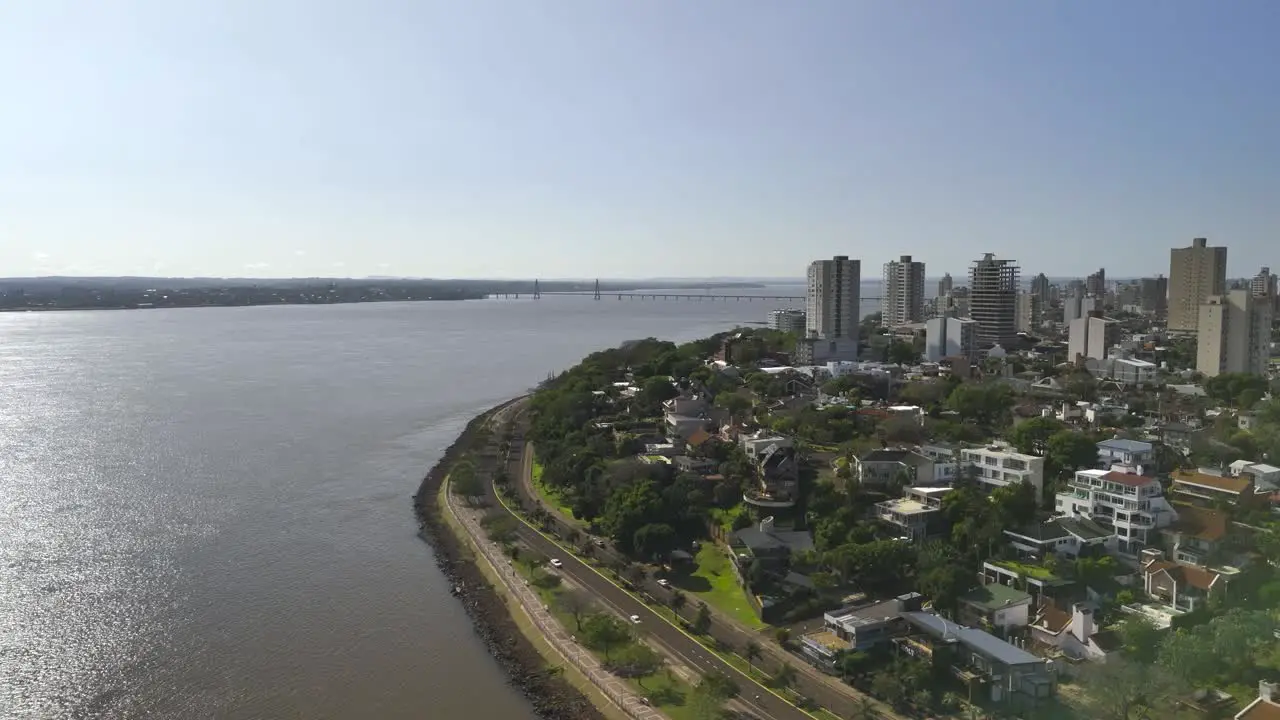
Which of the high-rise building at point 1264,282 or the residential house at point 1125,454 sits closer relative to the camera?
the residential house at point 1125,454

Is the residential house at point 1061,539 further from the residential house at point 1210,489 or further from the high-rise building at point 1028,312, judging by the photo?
the high-rise building at point 1028,312

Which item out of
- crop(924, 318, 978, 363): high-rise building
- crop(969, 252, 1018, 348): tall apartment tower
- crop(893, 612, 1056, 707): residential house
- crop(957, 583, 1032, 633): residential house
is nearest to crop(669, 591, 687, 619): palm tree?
crop(893, 612, 1056, 707): residential house

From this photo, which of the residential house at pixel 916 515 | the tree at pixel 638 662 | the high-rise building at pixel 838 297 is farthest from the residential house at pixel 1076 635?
the high-rise building at pixel 838 297

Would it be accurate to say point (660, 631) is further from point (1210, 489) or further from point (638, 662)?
point (1210, 489)

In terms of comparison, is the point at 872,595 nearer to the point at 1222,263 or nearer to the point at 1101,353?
the point at 1101,353

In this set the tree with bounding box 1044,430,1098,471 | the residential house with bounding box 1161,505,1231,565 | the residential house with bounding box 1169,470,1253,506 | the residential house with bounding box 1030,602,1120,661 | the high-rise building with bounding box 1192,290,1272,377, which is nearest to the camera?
the residential house with bounding box 1030,602,1120,661

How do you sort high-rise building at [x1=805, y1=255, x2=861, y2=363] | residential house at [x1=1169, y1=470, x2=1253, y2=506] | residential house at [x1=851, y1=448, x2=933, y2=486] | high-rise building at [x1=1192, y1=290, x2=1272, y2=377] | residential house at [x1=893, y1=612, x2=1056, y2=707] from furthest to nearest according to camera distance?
1. high-rise building at [x1=805, y1=255, x2=861, y2=363]
2. high-rise building at [x1=1192, y1=290, x2=1272, y2=377]
3. residential house at [x1=851, y1=448, x2=933, y2=486]
4. residential house at [x1=1169, y1=470, x2=1253, y2=506]
5. residential house at [x1=893, y1=612, x2=1056, y2=707]

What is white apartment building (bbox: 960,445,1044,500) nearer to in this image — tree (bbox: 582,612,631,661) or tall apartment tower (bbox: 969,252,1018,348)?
tree (bbox: 582,612,631,661)
